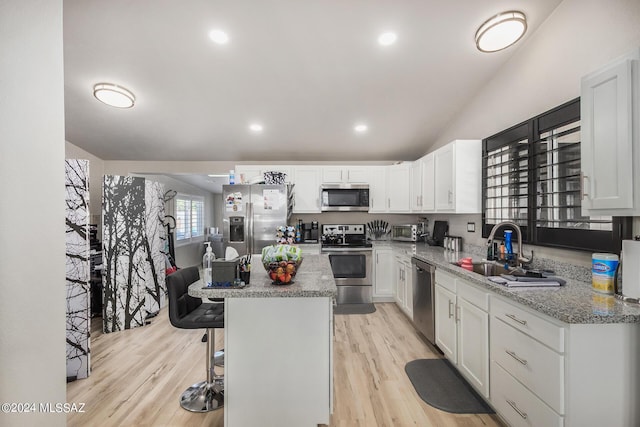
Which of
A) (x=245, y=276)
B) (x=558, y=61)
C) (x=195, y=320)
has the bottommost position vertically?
(x=195, y=320)

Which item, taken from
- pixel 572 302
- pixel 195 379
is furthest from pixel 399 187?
pixel 195 379

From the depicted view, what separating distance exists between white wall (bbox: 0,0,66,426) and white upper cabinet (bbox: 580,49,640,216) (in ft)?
8.45

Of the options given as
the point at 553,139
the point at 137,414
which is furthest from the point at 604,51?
the point at 137,414

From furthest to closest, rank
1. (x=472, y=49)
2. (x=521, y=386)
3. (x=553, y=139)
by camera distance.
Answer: (x=472, y=49)
(x=553, y=139)
(x=521, y=386)

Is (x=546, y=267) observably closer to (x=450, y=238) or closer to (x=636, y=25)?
(x=450, y=238)

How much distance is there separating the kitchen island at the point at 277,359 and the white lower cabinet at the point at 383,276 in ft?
8.98

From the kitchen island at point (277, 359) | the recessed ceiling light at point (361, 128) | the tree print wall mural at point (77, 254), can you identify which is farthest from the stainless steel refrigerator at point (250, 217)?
the kitchen island at point (277, 359)

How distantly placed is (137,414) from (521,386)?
2452 millimetres

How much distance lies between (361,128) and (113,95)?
120 inches

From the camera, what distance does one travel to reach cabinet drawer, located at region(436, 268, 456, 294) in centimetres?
241

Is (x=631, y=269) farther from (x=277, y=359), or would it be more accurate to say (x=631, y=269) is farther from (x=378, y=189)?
(x=378, y=189)

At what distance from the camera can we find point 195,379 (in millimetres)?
2377

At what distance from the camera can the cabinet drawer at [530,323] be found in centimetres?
137

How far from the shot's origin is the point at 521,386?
5.24ft
